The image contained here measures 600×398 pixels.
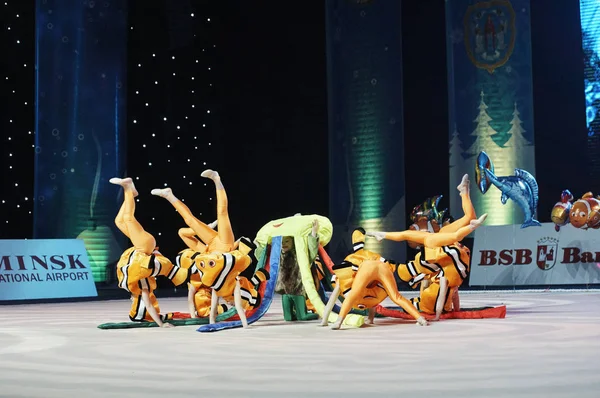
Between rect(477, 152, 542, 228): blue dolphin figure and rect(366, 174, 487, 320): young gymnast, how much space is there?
5257 mm

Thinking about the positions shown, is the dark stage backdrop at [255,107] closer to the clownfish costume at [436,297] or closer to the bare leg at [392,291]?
the clownfish costume at [436,297]

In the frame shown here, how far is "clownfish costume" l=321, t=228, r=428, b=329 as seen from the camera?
6707 millimetres

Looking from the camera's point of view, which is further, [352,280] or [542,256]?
[542,256]

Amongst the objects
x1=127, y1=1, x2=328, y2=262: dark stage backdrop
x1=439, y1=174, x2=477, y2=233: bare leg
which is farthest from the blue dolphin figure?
x1=439, y1=174, x2=477, y2=233: bare leg

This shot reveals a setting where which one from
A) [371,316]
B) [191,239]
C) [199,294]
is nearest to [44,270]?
[191,239]

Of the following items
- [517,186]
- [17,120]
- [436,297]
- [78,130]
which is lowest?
[436,297]

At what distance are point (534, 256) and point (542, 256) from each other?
0.40 ft

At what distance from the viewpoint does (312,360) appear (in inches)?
175

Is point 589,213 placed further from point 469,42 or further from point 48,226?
point 48,226

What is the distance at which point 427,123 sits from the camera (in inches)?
604

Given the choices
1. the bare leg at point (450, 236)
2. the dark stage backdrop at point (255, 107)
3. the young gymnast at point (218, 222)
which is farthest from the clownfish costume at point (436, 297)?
the dark stage backdrop at point (255, 107)

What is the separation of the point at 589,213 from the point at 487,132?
2539 millimetres

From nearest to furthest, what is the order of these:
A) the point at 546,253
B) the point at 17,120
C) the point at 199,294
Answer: the point at 199,294, the point at 546,253, the point at 17,120

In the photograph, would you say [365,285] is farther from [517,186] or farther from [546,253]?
[517,186]
